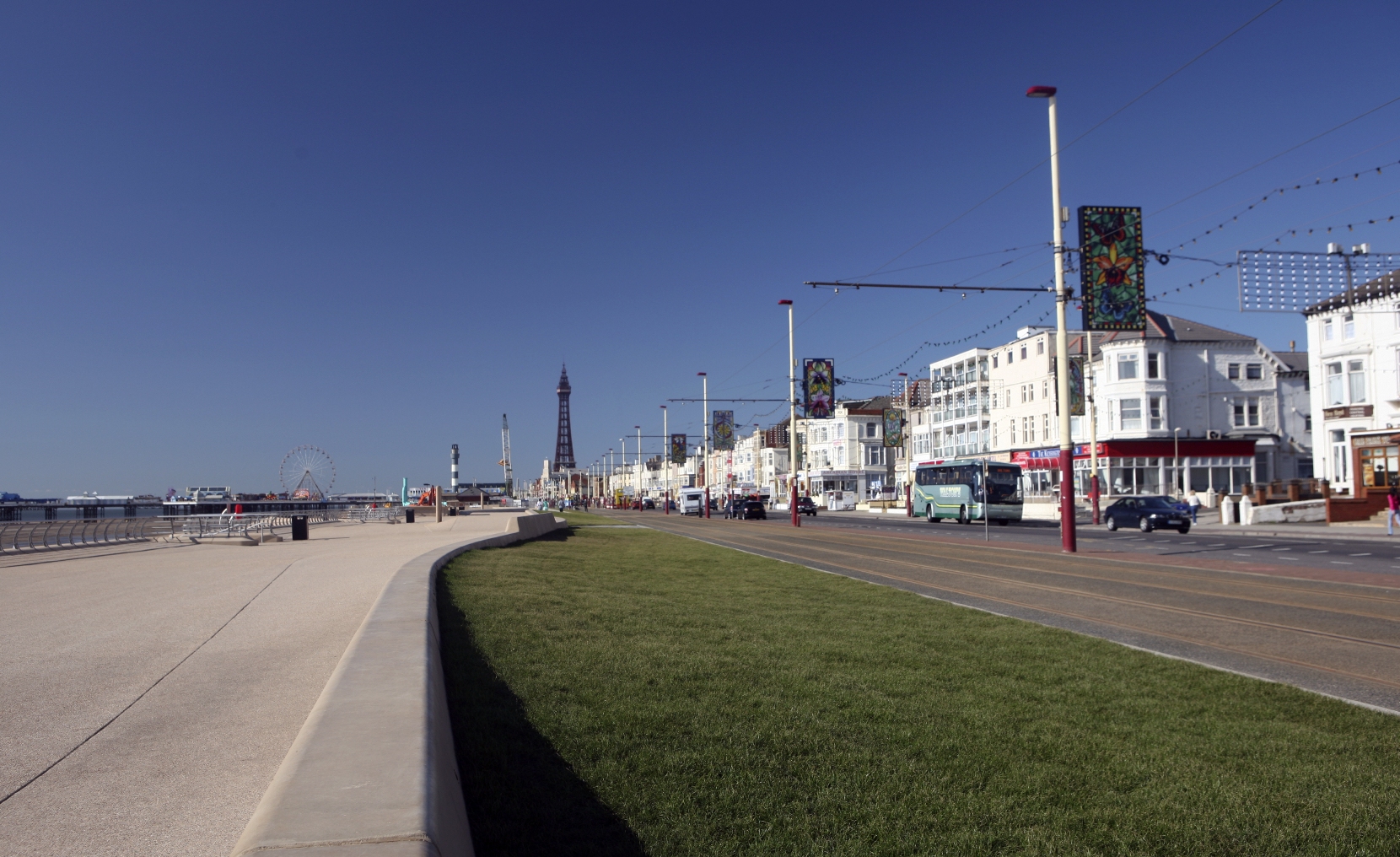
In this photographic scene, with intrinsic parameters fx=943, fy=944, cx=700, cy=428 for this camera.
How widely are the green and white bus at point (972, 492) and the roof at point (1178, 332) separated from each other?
58.0 feet

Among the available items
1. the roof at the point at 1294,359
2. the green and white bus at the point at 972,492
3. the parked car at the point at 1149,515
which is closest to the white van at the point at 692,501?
the green and white bus at the point at 972,492

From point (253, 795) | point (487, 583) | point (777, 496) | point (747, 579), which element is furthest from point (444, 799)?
point (777, 496)

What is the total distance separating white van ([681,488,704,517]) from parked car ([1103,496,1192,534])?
150 feet

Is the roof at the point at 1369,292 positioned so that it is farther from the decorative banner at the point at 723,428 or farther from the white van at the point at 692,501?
the white van at the point at 692,501

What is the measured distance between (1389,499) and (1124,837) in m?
36.5

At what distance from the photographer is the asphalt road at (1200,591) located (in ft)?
28.3

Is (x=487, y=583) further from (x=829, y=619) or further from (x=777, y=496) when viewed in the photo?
(x=777, y=496)

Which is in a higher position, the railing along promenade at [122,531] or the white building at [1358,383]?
the white building at [1358,383]

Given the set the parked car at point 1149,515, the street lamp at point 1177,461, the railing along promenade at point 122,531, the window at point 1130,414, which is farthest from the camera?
the window at point 1130,414

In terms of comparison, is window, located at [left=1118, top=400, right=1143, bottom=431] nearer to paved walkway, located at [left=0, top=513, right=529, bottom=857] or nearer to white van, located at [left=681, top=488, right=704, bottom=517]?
white van, located at [left=681, top=488, right=704, bottom=517]

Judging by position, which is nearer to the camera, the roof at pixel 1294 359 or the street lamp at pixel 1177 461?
the street lamp at pixel 1177 461

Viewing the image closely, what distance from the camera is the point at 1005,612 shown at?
11758 mm

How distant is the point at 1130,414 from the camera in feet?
203

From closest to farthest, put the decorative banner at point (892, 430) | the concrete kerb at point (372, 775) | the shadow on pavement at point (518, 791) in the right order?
the concrete kerb at point (372, 775) → the shadow on pavement at point (518, 791) → the decorative banner at point (892, 430)
